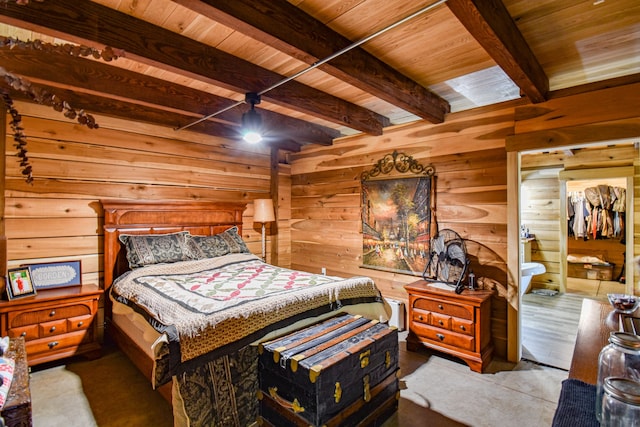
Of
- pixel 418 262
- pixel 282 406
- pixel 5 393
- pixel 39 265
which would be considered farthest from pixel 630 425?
pixel 39 265

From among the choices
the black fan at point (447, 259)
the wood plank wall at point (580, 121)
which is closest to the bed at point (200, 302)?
the black fan at point (447, 259)

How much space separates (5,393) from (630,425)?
2.15 metres

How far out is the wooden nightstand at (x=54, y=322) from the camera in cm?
258

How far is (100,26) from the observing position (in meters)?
1.81

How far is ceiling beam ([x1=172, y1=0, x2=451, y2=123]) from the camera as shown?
5.22ft

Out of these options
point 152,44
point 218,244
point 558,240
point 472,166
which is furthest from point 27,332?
point 558,240

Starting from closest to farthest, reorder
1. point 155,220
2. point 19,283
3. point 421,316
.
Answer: point 19,283
point 421,316
point 155,220

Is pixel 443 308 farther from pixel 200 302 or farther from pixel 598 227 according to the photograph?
pixel 598 227

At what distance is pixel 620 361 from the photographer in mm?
854

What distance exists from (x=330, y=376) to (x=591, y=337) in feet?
4.16

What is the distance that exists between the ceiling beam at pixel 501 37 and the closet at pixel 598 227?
4.54 metres

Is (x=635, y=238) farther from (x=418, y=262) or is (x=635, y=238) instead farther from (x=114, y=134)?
(x=114, y=134)

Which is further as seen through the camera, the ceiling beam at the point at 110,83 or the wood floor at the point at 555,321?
the wood floor at the point at 555,321

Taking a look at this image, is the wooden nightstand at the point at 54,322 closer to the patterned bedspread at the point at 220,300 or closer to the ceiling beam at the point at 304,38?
the patterned bedspread at the point at 220,300
